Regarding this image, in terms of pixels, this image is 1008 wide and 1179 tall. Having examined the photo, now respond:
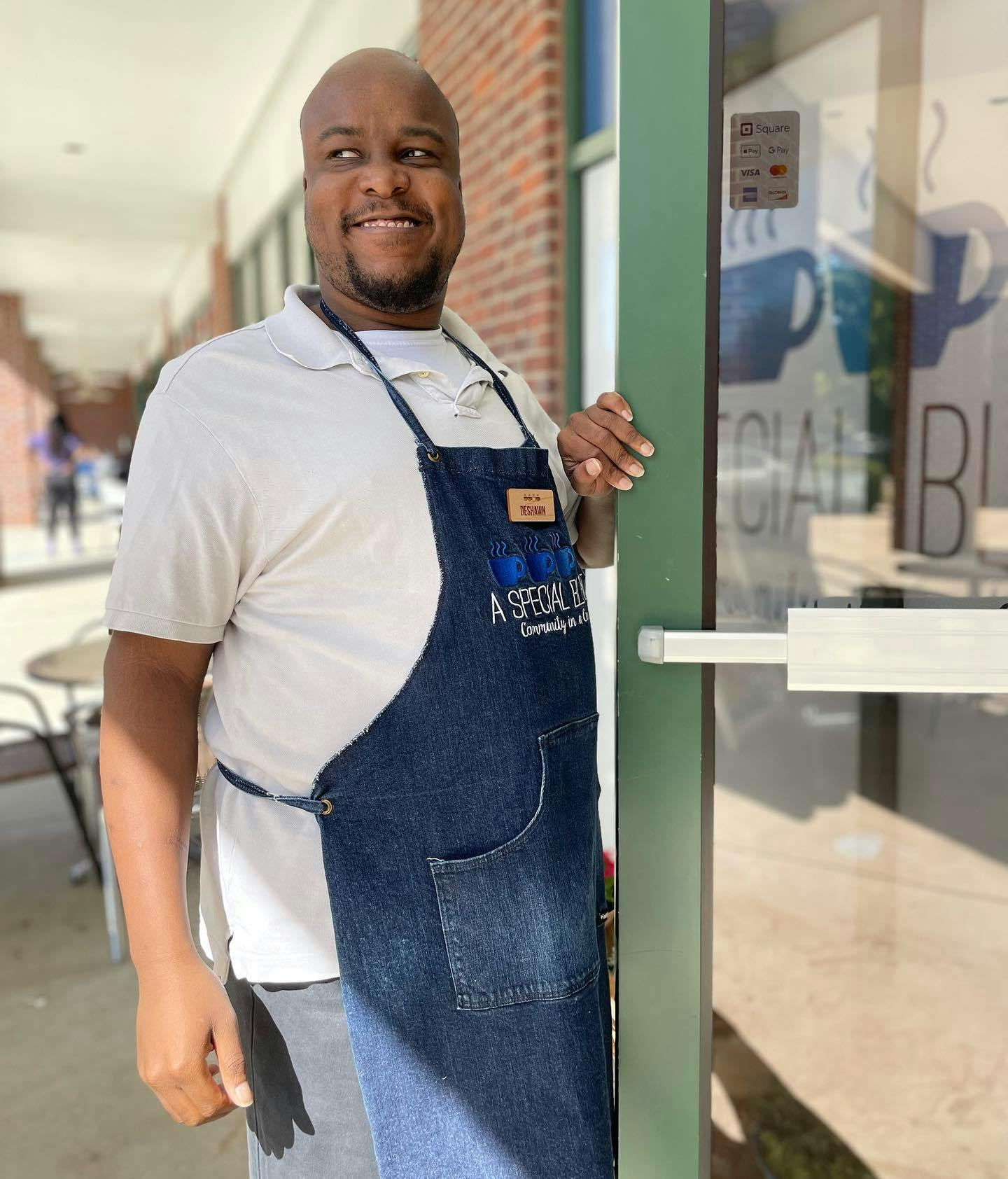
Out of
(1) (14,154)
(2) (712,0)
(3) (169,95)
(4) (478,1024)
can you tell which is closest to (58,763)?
(4) (478,1024)

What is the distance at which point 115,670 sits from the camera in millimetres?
1151

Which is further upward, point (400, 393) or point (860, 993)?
point (400, 393)

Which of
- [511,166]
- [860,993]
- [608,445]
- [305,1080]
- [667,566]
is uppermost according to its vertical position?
[511,166]

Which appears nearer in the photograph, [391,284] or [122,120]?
[391,284]

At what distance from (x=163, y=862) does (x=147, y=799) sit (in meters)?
0.07

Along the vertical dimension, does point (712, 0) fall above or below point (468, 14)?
below

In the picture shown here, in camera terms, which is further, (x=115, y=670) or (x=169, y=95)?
(x=169, y=95)

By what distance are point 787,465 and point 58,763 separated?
2853 millimetres

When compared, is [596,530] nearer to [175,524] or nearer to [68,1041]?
[175,524]

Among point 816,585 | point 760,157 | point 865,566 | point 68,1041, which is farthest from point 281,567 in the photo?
point 68,1041

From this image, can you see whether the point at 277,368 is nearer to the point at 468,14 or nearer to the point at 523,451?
the point at 523,451

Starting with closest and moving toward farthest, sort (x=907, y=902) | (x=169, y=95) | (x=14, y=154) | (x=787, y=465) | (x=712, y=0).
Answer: (x=712, y=0) < (x=907, y=902) < (x=787, y=465) < (x=169, y=95) < (x=14, y=154)

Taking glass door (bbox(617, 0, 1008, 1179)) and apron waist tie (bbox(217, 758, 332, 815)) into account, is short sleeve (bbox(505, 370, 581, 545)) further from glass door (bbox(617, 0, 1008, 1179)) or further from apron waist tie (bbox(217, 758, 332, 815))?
apron waist tie (bbox(217, 758, 332, 815))

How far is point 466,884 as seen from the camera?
115 centimetres
